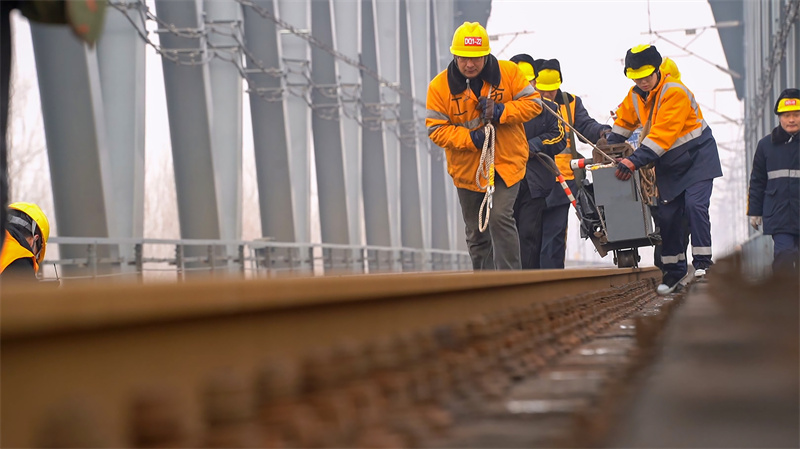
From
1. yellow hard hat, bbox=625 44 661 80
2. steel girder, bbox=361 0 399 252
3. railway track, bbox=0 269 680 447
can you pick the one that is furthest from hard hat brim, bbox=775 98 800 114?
steel girder, bbox=361 0 399 252

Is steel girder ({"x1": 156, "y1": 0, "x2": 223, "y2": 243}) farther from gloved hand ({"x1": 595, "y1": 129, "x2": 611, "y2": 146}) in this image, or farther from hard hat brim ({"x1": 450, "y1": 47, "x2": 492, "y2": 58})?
hard hat brim ({"x1": 450, "y1": 47, "x2": 492, "y2": 58})

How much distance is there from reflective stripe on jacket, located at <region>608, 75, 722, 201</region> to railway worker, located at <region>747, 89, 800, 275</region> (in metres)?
1.45

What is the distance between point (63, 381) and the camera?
57.4 inches

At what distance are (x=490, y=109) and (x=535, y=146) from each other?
180 centimetres

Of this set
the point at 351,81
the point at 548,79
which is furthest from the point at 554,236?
the point at 351,81

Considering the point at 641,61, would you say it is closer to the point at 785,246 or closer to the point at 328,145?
the point at 785,246

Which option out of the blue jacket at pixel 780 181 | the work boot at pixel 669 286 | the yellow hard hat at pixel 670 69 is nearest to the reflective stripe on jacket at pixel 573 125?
the yellow hard hat at pixel 670 69

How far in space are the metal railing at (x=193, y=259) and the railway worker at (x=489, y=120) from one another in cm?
125

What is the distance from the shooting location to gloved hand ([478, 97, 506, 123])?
7.53m

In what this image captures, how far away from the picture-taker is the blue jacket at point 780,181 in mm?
9484

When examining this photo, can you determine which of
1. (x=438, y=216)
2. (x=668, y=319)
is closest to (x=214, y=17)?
(x=668, y=319)

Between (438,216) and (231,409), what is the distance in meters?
38.5

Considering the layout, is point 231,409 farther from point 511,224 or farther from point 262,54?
point 262,54

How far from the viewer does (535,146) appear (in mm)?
Result: 9242
